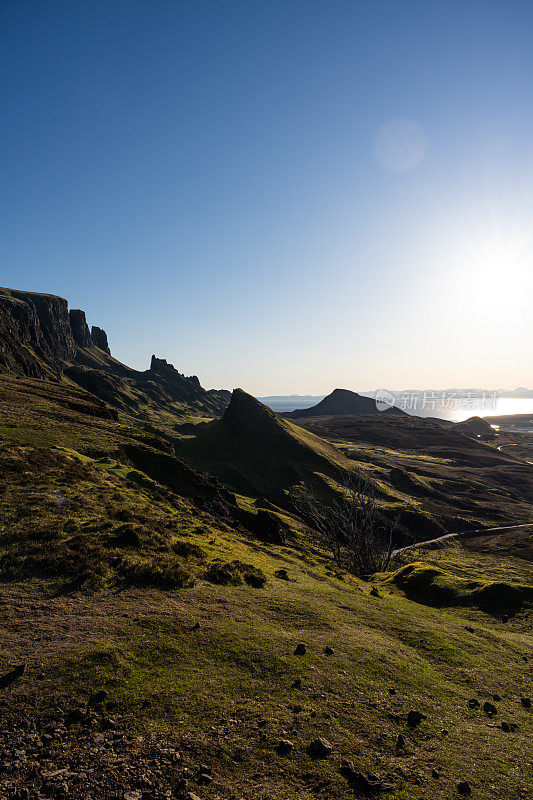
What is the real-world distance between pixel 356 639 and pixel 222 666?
7.66 metres

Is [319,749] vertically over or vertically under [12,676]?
under

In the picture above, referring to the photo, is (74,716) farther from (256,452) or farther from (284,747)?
(256,452)

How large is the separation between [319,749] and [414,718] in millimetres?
4202

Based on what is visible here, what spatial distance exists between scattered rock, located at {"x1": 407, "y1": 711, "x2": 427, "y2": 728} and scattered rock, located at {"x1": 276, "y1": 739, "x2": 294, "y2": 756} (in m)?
4.69

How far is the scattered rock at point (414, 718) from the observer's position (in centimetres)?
1182

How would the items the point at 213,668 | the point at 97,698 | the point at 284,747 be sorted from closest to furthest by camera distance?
the point at 284,747
the point at 97,698
the point at 213,668

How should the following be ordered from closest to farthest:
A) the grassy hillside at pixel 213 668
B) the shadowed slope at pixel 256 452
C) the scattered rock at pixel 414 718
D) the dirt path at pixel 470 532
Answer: the grassy hillside at pixel 213 668 < the scattered rock at pixel 414 718 < the dirt path at pixel 470 532 < the shadowed slope at pixel 256 452

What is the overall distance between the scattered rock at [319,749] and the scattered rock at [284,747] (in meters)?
0.56

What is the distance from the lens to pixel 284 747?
383 inches

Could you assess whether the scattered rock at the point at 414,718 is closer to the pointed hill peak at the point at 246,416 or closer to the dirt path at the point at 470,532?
the dirt path at the point at 470,532

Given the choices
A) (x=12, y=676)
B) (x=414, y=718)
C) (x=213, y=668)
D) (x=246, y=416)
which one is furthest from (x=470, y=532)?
(x=12, y=676)

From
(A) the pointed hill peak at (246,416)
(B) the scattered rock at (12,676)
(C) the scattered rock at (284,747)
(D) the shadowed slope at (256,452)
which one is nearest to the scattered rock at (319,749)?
(C) the scattered rock at (284,747)

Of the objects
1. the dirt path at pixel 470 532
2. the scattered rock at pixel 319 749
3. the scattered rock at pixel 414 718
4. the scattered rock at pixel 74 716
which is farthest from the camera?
the dirt path at pixel 470 532

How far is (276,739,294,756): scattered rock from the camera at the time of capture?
961 centimetres
